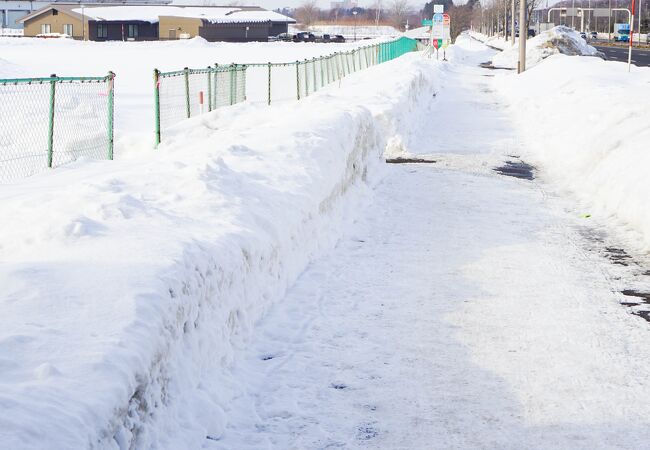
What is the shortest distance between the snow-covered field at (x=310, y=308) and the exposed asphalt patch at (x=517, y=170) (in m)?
2.01

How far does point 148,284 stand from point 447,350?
2455 millimetres

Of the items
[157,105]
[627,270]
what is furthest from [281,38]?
[627,270]

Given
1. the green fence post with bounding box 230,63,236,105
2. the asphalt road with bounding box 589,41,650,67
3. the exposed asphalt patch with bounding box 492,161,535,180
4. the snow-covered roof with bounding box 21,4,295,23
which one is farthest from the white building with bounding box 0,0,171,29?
the exposed asphalt patch with bounding box 492,161,535,180

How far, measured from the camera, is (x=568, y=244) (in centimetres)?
1005

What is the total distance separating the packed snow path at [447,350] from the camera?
5379mm

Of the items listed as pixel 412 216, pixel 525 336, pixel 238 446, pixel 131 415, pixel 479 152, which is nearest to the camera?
pixel 131 415

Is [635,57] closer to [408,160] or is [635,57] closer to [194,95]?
Result: [194,95]

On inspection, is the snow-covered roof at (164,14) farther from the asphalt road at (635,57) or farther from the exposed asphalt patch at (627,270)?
the exposed asphalt patch at (627,270)

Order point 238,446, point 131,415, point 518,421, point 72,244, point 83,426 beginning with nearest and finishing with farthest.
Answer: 1. point 83,426
2. point 131,415
3. point 238,446
4. point 518,421
5. point 72,244

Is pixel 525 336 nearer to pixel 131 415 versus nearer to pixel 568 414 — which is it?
pixel 568 414

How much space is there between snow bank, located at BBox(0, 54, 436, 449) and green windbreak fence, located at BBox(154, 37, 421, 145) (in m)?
6.99

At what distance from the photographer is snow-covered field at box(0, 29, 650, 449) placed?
461cm

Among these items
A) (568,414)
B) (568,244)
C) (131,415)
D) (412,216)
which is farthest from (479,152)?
(131,415)

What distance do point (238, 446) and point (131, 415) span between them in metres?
0.96
